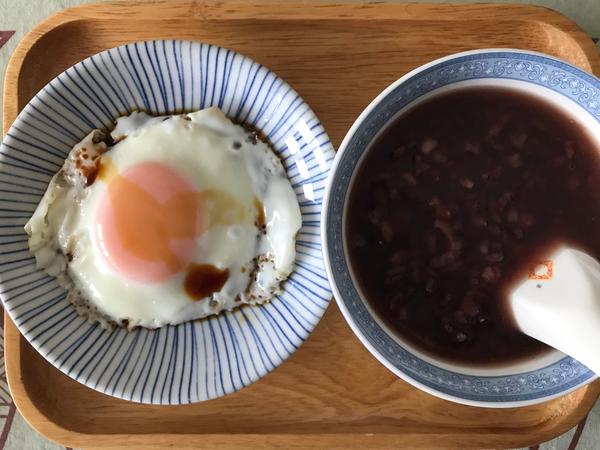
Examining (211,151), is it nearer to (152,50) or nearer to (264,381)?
(152,50)

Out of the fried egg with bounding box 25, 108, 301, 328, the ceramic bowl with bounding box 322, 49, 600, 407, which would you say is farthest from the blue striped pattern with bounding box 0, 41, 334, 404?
the ceramic bowl with bounding box 322, 49, 600, 407

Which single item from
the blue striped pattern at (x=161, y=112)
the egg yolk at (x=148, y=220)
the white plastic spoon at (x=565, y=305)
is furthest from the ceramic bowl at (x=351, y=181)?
the egg yolk at (x=148, y=220)

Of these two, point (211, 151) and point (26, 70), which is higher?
point (26, 70)

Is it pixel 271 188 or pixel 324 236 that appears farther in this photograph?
pixel 271 188

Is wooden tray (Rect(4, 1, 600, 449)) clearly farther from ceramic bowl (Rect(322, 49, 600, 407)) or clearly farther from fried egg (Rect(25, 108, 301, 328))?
ceramic bowl (Rect(322, 49, 600, 407))

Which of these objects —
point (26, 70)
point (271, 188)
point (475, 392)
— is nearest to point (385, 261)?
point (475, 392)

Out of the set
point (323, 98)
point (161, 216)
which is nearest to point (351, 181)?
point (323, 98)

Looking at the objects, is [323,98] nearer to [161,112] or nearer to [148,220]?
[161,112]

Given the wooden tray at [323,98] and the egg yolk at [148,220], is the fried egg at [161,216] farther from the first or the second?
the wooden tray at [323,98]
